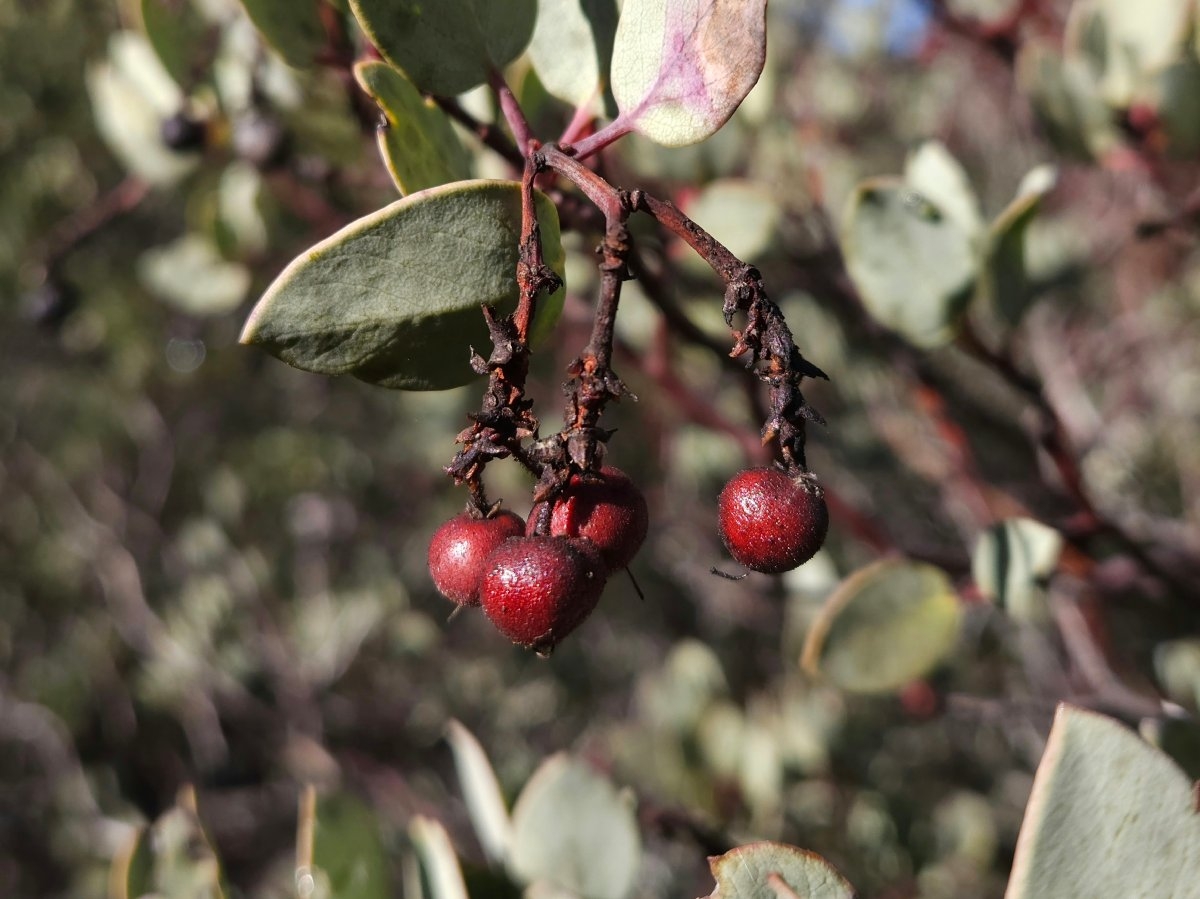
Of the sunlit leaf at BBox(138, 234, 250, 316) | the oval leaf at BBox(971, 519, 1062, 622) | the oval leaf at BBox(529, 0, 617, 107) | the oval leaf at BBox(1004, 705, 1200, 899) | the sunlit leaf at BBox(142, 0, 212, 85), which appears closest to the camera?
the oval leaf at BBox(1004, 705, 1200, 899)

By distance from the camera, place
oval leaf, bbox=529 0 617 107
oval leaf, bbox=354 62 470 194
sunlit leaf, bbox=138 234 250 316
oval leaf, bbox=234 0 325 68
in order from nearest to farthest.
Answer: oval leaf, bbox=354 62 470 194 < oval leaf, bbox=529 0 617 107 < oval leaf, bbox=234 0 325 68 < sunlit leaf, bbox=138 234 250 316

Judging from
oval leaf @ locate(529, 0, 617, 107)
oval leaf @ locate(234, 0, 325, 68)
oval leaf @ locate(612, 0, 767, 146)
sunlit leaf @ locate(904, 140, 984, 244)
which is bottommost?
sunlit leaf @ locate(904, 140, 984, 244)

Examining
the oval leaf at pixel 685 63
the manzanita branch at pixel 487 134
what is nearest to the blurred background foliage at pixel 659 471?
the manzanita branch at pixel 487 134

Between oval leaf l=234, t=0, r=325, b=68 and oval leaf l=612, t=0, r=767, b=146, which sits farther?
oval leaf l=234, t=0, r=325, b=68

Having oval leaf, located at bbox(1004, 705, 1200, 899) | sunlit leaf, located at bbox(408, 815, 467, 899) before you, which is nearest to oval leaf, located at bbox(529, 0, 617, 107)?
oval leaf, located at bbox(1004, 705, 1200, 899)

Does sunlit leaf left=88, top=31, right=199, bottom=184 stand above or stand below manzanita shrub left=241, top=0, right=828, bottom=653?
above

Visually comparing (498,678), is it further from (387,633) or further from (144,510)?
(144,510)

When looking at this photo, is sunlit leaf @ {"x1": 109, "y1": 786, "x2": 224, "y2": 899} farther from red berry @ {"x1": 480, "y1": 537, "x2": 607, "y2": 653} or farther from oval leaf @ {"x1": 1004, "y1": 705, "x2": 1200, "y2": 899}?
oval leaf @ {"x1": 1004, "y1": 705, "x2": 1200, "y2": 899}
